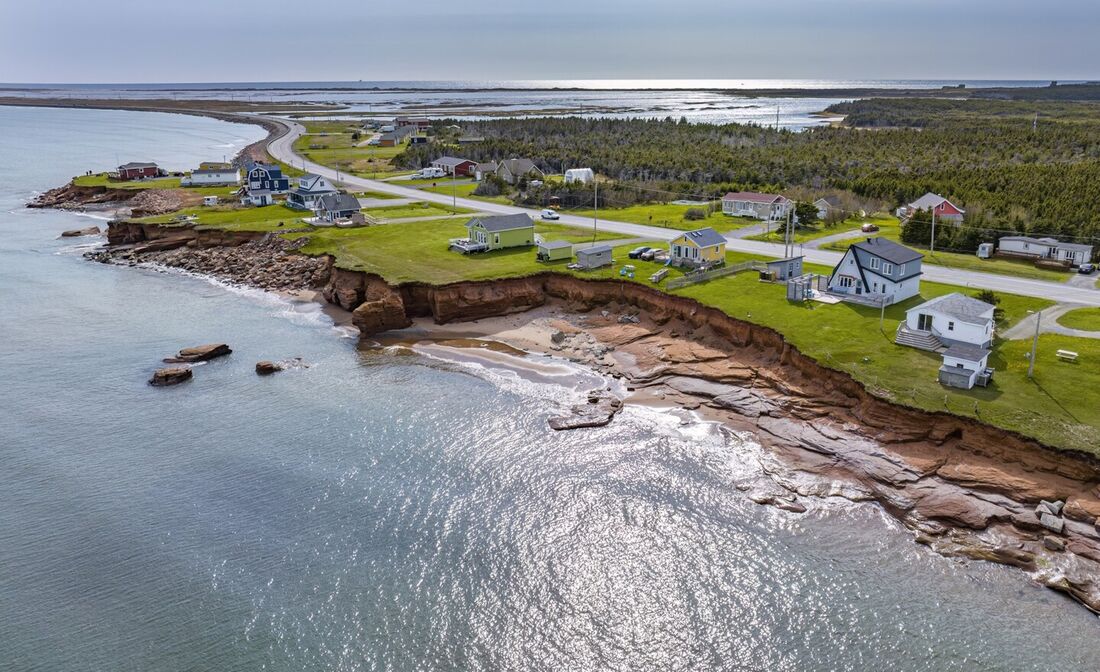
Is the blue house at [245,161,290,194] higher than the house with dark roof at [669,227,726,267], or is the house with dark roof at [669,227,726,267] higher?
the blue house at [245,161,290,194]

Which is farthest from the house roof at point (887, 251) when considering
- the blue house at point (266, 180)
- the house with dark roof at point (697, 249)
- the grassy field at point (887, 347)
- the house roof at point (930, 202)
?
the blue house at point (266, 180)

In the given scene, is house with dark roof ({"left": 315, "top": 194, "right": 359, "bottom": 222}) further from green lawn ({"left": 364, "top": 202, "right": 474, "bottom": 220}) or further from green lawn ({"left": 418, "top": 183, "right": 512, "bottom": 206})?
green lawn ({"left": 418, "top": 183, "right": 512, "bottom": 206})

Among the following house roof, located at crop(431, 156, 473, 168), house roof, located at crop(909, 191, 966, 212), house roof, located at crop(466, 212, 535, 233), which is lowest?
house roof, located at crop(466, 212, 535, 233)

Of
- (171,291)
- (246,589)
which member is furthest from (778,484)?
(171,291)

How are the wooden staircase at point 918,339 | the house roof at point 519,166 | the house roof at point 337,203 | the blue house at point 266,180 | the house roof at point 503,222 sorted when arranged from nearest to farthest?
1. the wooden staircase at point 918,339
2. the house roof at point 503,222
3. the house roof at point 337,203
4. the blue house at point 266,180
5. the house roof at point 519,166

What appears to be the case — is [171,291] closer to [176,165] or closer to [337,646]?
[337,646]

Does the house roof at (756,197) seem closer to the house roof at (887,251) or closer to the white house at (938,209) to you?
the white house at (938,209)

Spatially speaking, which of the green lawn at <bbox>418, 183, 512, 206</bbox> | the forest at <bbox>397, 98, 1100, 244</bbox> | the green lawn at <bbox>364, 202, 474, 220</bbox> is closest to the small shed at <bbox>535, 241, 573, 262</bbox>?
the green lawn at <bbox>364, 202, 474, 220</bbox>
